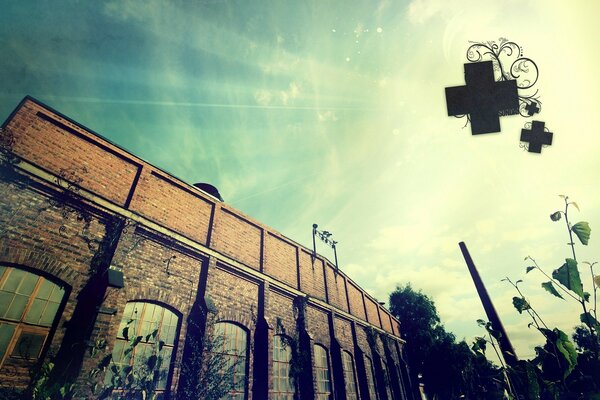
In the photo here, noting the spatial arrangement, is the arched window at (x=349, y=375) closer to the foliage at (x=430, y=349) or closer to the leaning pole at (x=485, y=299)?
the leaning pole at (x=485, y=299)

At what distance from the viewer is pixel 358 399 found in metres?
12.4

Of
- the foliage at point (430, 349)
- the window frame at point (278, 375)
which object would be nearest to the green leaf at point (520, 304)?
the window frame at point (278, 375)

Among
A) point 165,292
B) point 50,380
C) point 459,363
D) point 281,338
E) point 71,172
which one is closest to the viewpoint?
point 50,380

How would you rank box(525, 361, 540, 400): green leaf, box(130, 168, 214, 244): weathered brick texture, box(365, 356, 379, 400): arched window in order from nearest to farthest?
1. box(525, 361, 540, 400): green leaf
2. box(130, 168, 214, 244): weathered brick texture
3. box(365, 356, 379, 400): arched window

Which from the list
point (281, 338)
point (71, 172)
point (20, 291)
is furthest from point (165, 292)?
point (281, 338)

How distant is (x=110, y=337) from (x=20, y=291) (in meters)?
1.78

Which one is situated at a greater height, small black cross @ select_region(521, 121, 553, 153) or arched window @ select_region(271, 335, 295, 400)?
small black cross @ select_region(521, 121, 553, 153)

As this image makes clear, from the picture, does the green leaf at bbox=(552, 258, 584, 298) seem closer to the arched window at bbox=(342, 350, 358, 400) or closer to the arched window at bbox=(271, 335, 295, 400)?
the arched window at bbox=(271, 335, 295, 400)

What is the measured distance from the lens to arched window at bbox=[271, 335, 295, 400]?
29.5 ft

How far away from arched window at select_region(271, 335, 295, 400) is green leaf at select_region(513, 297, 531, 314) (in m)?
8.77

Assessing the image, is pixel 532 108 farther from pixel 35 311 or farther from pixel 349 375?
pixel 349 375

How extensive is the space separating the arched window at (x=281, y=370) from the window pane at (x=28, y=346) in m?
6.12

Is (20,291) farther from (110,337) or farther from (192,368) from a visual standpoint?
(192,368)

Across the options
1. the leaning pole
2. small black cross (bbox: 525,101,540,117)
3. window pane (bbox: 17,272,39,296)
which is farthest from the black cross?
the leaning pole
